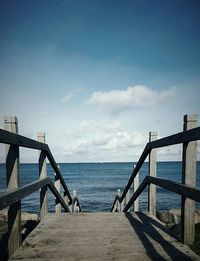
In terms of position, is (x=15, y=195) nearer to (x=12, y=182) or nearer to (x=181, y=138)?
(x=12, y=182)

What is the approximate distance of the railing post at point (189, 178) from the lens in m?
2.31

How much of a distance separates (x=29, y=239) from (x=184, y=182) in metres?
2.01

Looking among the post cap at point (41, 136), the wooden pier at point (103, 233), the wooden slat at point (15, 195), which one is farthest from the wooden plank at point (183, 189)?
the post cap at point (41, 136)

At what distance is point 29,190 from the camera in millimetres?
2555

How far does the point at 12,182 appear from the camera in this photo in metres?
2.25

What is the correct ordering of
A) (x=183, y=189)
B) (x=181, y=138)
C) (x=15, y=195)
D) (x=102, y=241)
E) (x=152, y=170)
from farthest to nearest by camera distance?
(x=152, y=170)
(x=102, y=241)
(x=181, y=138)
(x=183, y=189)
(x=15, y=195)

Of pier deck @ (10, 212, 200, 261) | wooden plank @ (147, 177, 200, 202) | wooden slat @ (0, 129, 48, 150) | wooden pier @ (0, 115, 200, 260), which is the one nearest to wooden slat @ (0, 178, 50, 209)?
wooden pier @ (0, 115, 200, 260)

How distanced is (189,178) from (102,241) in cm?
132

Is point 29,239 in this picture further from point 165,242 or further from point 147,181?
point 147,181

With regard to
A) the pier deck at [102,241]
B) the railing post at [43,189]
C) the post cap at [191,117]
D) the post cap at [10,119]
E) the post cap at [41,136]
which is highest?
the post cap at [191,117]

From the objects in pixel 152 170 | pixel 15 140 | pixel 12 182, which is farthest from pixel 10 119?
pixel 152 170

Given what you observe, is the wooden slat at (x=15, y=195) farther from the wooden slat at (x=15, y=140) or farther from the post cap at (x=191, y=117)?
the post cap at (x=191, y=117)

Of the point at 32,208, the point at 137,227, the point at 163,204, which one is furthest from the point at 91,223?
the point at 163,204

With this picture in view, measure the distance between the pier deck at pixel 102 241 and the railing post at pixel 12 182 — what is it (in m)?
0.16
